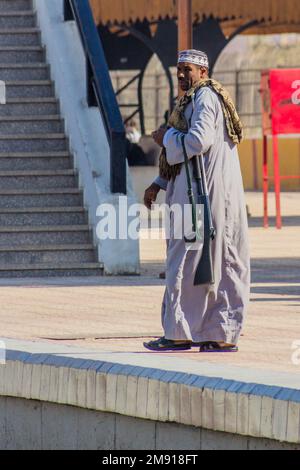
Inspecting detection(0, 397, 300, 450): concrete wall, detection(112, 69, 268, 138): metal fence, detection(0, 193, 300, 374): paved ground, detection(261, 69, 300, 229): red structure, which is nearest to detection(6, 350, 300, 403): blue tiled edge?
detection(0, 397, 300, 450): concrete wall

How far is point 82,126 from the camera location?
15055mm

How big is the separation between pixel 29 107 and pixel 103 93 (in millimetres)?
1268

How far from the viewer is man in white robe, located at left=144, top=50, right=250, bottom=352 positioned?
918 centimetres

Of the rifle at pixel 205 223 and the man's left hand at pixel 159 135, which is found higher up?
the man's left hand at pixel 159 135

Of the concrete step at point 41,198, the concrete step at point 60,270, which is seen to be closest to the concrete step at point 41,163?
the concrete step at point 41,198

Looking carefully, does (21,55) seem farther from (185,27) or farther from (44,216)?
(44,216)

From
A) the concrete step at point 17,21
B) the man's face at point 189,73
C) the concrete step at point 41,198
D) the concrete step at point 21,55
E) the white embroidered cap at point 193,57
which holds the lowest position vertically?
the concrete step at point 41,198

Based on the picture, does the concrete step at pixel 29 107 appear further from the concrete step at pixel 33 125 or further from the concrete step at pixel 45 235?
the concrete step at pixel 45 235

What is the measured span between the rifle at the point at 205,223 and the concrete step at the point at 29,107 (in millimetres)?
6639

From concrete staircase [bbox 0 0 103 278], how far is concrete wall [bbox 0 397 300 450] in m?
6.20

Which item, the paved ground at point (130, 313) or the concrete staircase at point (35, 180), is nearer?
the paved ground at point (130, 313)

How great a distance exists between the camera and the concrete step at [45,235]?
1462 cm

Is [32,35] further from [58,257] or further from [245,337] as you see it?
[245,337]

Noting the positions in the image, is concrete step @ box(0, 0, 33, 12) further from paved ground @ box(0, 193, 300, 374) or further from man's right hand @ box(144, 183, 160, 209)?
man's right hand @ box(144, 183, 160, 209)
